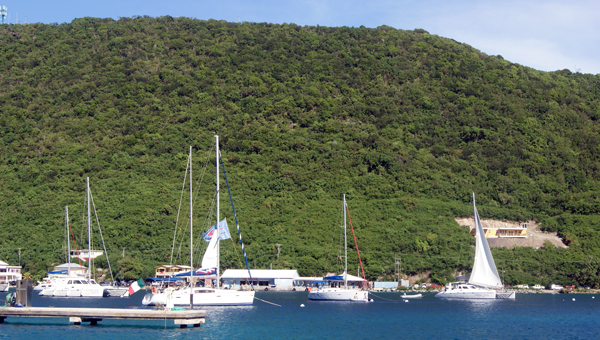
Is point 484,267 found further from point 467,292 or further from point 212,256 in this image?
point 212,256

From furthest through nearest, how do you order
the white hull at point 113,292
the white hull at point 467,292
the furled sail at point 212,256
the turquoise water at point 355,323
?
1. the white hull at point 467,292
2. the white hull at point 113,292
3. the furled sail at point 212,256
4. the turquoise water at point 355,323

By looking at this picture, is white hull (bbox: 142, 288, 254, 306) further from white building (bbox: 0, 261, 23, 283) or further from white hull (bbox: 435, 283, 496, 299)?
white building (bbox: 0, 261, 23, 283)

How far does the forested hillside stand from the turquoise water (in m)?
25.4

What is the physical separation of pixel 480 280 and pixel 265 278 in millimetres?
32282

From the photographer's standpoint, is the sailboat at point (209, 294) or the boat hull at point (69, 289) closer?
the sailboat at point (209, 294)

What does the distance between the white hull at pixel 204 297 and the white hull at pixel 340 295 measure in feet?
50.4

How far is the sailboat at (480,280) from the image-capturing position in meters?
75.1

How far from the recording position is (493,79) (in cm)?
15450

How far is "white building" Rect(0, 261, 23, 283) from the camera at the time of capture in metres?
94.0

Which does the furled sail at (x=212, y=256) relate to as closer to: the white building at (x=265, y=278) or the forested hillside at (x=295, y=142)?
the forested hillside at (x=295, y=142)

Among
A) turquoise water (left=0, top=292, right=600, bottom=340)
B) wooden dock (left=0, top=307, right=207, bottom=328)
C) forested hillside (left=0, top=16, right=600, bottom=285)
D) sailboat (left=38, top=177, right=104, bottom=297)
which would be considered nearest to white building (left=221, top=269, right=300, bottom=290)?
forested hillside (left=0, top=16, right=600, bottom=285)

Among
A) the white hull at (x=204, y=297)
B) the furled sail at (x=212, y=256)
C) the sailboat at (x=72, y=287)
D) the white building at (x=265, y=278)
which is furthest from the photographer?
the white building at (x=265, y=278)

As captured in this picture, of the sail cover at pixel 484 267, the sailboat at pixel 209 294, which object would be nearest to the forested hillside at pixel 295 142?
the sail cover at pixel 484 267

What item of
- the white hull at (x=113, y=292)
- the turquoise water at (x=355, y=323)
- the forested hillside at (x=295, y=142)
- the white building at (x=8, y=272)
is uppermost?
the forested hillside at (x=295, y=142)
